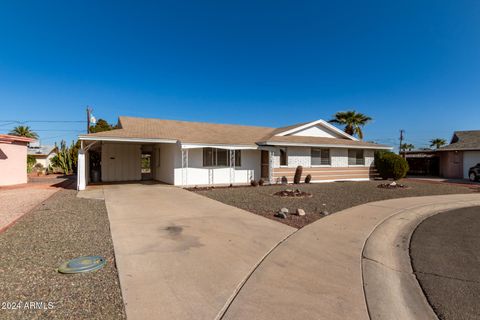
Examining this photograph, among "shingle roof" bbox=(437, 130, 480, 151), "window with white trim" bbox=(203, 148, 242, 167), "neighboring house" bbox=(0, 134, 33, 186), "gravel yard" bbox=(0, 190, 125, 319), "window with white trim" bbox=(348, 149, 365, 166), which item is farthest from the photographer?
"shingle roof" bbox=(437, 130, 480, 151)

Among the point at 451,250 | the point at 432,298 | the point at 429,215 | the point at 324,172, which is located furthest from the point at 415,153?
the point at 432,298

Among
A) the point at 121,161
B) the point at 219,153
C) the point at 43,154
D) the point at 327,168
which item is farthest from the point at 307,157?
the point at 43,154

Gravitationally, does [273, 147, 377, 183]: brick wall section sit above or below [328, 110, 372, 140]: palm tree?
below

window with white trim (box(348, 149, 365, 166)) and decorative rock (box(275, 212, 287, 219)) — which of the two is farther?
window with white trim (box(348, 149, 365, 166))

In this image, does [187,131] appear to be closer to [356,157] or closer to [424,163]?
[356,157]

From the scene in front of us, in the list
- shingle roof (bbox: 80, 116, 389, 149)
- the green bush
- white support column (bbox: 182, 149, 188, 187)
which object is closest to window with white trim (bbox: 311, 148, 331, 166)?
shingle roof (bbox: 80, 116, 389, 149)

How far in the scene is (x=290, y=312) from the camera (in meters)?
2.79

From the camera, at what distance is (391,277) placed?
385cm

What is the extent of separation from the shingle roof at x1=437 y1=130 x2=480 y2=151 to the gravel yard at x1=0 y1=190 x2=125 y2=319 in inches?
1176

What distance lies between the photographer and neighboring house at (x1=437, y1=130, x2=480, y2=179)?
23.2 metres

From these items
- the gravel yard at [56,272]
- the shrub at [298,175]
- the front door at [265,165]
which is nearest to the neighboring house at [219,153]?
the front door at [265,165]

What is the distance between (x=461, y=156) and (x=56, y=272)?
103ft

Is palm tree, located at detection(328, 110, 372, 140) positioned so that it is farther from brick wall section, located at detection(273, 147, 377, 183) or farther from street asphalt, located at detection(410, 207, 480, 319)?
street asphalt, located at detection(410, 207, 480, 319)

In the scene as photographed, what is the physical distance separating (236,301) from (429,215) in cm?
819
